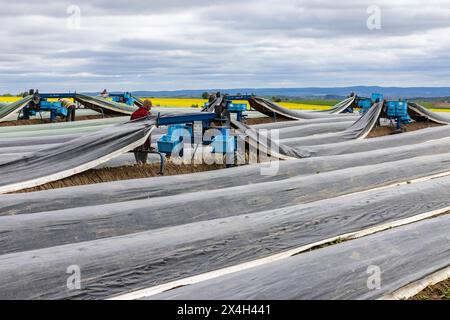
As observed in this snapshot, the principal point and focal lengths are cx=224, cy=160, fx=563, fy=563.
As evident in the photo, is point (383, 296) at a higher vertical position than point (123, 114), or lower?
lower

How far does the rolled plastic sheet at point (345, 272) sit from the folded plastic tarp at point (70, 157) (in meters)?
4.20

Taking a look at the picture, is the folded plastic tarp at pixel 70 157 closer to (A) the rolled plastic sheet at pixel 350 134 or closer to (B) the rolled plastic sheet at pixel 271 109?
(A) the rolled plastic sheet at pixel 350 134

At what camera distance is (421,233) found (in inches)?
229

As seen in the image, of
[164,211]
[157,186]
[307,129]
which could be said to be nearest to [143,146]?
[157,186]

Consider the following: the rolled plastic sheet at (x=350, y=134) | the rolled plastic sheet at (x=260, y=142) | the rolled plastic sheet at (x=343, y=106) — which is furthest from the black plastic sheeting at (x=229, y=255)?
the rolled plastic sheet at (x=343, y=106)

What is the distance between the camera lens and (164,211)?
20.9 feet

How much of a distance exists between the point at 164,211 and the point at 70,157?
Answer: 2.54 meters

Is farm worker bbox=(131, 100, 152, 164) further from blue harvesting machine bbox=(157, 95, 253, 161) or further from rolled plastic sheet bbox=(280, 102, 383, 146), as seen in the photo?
rolled plastic sheet bbox=(280, 102, 383, 146)

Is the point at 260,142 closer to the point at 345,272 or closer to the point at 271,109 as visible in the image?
the point at 345,272

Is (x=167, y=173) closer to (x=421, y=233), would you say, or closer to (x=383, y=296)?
(x=421, y=233)

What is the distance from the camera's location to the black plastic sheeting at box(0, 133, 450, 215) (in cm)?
654

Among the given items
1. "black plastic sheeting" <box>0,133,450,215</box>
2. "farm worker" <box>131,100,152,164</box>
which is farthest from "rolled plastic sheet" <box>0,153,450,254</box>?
"farm worker" <box>131,100,152,164</box>

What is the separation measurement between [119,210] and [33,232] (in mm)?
963

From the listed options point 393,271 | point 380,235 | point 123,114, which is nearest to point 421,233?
point 380,235
